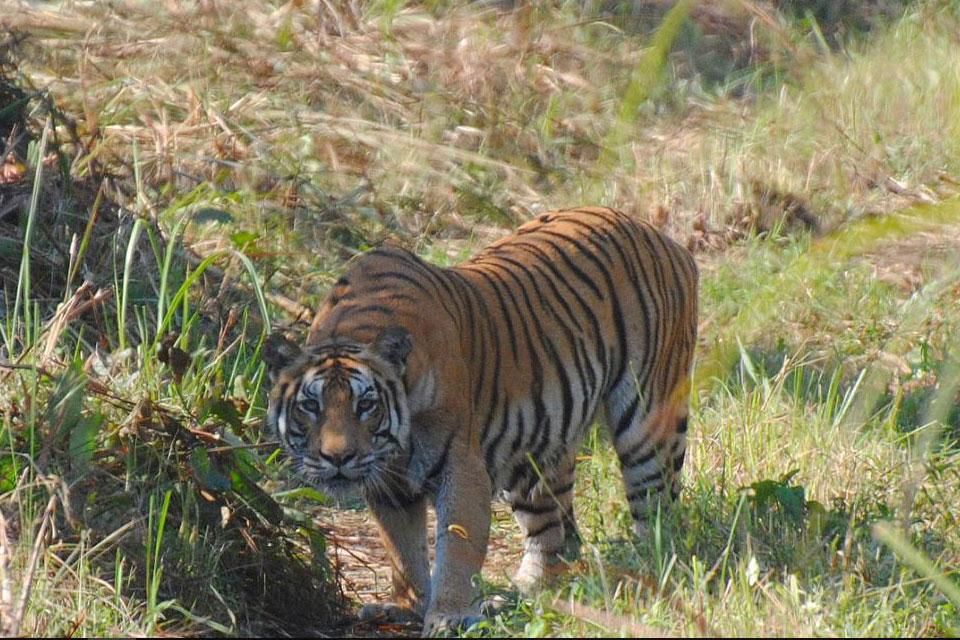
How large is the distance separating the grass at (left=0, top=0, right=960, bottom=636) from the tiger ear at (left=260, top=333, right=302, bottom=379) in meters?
0.19

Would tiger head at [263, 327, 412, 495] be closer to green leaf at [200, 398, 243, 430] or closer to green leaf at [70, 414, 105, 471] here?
green leaf at [200, 398, 243, 430]

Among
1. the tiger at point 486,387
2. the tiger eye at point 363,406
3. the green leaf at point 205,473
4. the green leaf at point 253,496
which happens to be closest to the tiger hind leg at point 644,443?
the tiger at point 486,387

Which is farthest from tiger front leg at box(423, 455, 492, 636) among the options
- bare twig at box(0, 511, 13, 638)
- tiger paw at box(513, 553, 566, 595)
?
bare twig at box(0, 511, 13, 638)

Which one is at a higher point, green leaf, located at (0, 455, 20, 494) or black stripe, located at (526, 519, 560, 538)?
green leaf, located at (0, 455, 20, 494)

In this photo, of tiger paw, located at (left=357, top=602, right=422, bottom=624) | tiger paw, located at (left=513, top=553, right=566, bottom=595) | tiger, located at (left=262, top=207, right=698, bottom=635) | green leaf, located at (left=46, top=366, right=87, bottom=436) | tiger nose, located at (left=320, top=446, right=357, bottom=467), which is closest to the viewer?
green leaf, located at (left=46, top=366, right=87, bottom=436)

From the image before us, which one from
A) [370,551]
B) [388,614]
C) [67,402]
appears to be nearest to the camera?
[67,402]

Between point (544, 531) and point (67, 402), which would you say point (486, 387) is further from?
point (67, 402)

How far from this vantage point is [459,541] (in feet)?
13.0

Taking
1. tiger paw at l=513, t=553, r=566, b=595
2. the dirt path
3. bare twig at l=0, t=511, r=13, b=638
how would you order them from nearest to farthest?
bare twig at l=0, t=511, r=13, b=638 → the dirt path → tiger paw at l=513, t=553, r=566, b=595

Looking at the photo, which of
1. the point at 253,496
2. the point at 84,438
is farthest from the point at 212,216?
the point at 84,438

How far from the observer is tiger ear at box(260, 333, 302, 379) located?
152 inches

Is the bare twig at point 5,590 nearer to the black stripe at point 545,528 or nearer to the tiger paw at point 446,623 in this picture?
the tiger paw at point 446,623

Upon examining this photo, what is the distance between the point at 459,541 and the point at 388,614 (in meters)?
0.43

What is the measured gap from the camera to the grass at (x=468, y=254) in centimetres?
126
